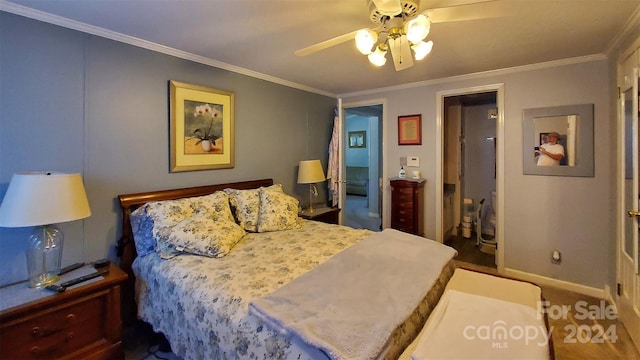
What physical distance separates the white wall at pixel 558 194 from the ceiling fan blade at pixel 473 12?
7.20ft

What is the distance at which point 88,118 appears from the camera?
6.91 ft

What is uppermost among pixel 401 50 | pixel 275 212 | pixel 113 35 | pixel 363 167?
pixel 113 35

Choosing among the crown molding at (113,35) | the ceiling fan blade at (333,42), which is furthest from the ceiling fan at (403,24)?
the crown molding at (113,35)

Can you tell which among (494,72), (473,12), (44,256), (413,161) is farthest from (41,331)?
(494,72)

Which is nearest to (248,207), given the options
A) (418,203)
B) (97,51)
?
(97,51)

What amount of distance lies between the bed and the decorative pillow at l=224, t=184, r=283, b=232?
0.10 meters

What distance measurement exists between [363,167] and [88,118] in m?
7.16

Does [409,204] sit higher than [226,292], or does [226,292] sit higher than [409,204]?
[409,204]

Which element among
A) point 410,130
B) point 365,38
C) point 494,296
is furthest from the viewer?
point 410,130

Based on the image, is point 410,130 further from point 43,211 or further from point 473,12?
point 43,211

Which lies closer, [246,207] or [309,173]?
[246,207]

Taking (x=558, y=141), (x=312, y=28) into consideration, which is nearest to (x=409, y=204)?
(x=558, y=141)

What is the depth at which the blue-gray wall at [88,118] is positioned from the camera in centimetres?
182

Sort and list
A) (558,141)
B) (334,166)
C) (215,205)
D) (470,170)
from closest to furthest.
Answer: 1. (215,205)
2. (558,141)
3. (334,166)
4. (470,170)
